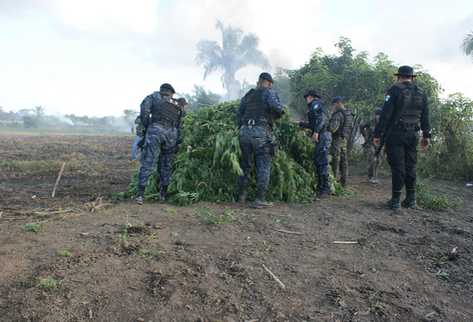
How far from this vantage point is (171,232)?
4.26 meters

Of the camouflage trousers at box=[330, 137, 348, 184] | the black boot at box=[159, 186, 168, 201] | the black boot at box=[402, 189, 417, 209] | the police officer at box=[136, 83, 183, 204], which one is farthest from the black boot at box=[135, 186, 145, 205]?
the black boot at box=[402, 189, 417, 209]

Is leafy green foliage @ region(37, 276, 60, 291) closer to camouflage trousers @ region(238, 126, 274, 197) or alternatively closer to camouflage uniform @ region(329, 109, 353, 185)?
camouflage trousers @ region(238, 126, 274, 197)

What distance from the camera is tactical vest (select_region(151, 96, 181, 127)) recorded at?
5965mm

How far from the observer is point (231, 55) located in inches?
2768

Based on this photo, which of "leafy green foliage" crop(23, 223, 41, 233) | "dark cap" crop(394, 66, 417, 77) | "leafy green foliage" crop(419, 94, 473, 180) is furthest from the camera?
"leafy green foliage" crop(419, 94, 473, 180)

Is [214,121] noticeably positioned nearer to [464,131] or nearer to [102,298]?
[102,298]

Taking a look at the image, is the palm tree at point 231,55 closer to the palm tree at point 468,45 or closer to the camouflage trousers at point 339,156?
the palm tree at point 468,45

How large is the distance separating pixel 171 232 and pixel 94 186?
4097 millimetres

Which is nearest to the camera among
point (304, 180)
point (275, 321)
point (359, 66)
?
point (275, 321)

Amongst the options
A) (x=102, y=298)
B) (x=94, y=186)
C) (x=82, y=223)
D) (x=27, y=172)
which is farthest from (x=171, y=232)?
(x=27, y=172)

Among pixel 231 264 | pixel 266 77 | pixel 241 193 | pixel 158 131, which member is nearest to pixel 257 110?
pixel 266 77

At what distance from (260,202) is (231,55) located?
67.7m

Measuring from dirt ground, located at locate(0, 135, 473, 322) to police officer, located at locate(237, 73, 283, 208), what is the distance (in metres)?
0.57

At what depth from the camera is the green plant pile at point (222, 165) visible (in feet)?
19.9
